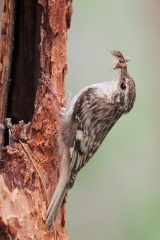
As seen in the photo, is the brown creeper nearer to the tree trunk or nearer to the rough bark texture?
the tree trunk

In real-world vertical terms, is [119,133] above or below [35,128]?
below

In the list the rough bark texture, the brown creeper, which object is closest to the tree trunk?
the rough bark texture

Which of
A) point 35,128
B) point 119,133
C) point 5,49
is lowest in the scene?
point 119,133

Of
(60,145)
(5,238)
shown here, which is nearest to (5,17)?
(60,145)

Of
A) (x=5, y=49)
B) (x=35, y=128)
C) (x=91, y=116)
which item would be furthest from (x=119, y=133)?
(x=5, y=49)

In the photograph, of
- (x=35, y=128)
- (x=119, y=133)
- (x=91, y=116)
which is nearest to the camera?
(x=35, y=128)

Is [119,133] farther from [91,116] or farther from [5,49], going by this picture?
[5,49]

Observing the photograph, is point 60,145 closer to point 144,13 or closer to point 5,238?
point 5,238
